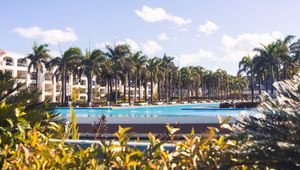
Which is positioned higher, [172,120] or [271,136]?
[271,136]

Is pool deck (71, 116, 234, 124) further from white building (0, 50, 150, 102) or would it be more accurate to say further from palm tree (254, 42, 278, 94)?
white building (0, 50, 150, 102)

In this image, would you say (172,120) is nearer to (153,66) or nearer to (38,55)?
(38,55)

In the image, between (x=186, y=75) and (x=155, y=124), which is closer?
(x=155, y=124)

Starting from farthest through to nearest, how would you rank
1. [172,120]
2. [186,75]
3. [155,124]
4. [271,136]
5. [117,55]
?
1. [186,75]
2. [117,55]
3. [172,120]
4. [155,124]
5. [271,136]

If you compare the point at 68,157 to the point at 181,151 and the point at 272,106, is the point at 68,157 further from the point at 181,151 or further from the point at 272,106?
the point at 272,106

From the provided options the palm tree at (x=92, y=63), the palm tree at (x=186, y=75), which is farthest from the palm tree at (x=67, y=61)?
the palm tree at (x=186, y=75)

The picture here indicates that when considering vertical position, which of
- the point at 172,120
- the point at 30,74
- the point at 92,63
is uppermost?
the point at 92,63

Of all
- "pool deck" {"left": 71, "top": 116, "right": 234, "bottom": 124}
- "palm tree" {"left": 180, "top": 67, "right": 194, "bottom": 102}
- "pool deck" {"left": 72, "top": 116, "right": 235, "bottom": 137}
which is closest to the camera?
"pool deck" {"left": 72, "top": 116, "right": 235, "bottom": 137}

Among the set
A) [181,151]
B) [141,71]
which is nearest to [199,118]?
Answer: [181,151]

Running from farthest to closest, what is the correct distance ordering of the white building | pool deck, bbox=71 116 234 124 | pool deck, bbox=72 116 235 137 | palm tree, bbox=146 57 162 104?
1. palm tree, bbox=146 57 162 104
2. the white building
3. pool deck, bbox=71 116 234 124
4. pool deck, bbox=72 116 235 137

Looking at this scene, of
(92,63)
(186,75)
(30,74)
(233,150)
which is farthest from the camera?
(186,75)

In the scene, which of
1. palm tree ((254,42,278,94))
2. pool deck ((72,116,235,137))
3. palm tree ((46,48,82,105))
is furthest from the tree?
palm tree ((46,48,82,105))

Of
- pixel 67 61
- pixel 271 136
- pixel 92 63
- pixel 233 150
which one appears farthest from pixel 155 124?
pixel 67 61

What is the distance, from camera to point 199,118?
18688 mm
